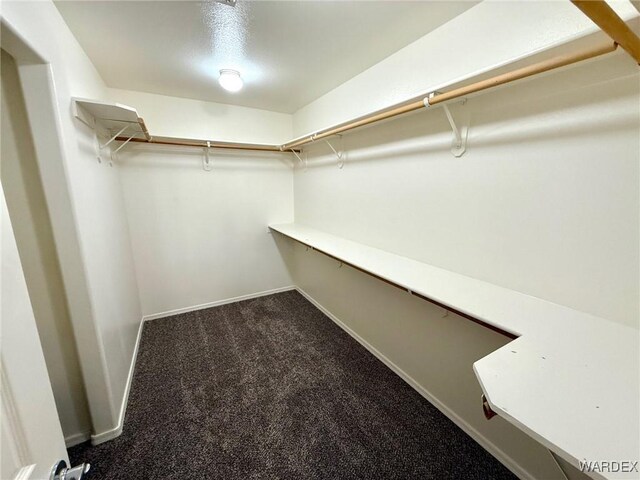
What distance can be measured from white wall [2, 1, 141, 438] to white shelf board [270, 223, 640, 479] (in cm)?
168

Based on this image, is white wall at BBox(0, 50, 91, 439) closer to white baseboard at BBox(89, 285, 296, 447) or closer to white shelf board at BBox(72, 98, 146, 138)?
white baseboard at BBox(89, 285, 296, 447)

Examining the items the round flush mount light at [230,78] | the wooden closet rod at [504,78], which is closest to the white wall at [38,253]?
the round flush mount light at [230,78]

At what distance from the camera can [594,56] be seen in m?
0.81

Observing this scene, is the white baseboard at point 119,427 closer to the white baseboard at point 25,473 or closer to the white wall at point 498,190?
the white baseboard at point 25,473

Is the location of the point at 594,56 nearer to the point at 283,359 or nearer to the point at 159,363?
the point at 283,359

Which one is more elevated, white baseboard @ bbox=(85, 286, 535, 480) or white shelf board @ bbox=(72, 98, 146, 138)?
white shelf board @ bbox=(72, 98, 146, 138)

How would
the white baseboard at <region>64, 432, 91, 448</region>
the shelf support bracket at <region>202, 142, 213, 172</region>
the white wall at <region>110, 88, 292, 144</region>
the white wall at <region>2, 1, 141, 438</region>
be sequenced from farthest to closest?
1. the shelf support bracket at <region>202, 142, 213, 172</region>
2. the white wall at <region>110, 88, 292, 144</region>
3. the white baseboard at <region>64, 432, 91, 448</region>
4. the white wall at <region>2, 1, 141, 438</region>

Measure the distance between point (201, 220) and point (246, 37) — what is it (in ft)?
6.27

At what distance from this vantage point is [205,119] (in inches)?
111

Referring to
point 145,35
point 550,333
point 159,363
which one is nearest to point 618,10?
point 550,333

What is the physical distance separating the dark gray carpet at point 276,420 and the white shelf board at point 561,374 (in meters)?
0.91

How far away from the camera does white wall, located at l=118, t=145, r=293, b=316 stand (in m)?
2.66

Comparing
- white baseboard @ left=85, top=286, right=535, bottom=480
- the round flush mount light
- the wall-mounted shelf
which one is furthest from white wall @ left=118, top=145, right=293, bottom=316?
the round flush mount light

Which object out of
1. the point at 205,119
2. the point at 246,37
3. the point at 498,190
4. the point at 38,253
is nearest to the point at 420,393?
the point at 498,190
